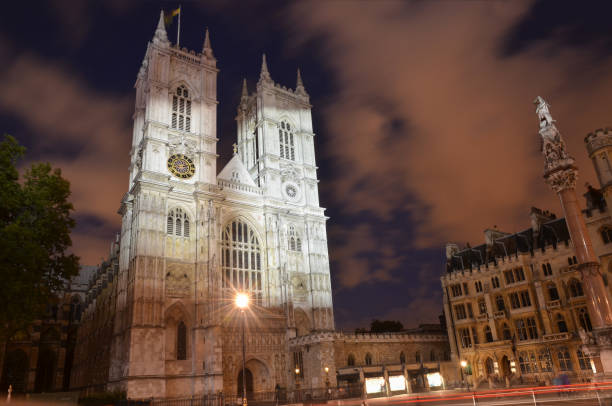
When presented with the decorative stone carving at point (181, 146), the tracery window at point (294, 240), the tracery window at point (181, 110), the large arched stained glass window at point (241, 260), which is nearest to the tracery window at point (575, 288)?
the tracery window at point (294, 240)

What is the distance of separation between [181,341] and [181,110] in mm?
24435

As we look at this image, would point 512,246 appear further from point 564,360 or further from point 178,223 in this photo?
point 178,223

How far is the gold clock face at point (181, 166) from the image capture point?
4406 cm

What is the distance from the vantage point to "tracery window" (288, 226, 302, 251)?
49.1 metres

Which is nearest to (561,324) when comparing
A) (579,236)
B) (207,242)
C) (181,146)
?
(579,236)

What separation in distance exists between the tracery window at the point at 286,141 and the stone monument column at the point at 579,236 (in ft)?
105

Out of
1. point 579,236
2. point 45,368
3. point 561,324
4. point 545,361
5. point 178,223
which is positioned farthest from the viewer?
point 45,368

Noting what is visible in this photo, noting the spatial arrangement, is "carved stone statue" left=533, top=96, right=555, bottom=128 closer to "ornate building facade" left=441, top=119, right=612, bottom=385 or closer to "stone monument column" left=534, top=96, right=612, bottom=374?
"stone monument column" left=534, top=96, right=612, bottom=374

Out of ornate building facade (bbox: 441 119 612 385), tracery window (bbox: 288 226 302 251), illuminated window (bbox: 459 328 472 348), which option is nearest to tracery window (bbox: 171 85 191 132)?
tracery window (bbox: 288 226 302 251)

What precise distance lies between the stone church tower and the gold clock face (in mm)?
104

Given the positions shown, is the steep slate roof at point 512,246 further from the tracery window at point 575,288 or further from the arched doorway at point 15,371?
the arched doorway at point 15,371

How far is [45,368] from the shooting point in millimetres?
62562

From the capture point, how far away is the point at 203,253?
135 ft

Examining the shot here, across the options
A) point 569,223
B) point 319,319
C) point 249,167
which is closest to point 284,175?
point 249,167
